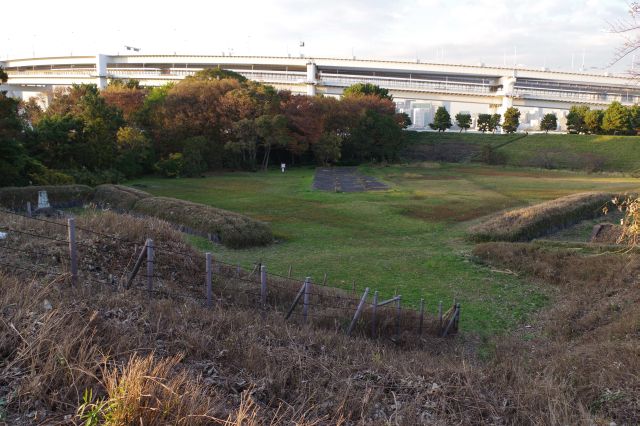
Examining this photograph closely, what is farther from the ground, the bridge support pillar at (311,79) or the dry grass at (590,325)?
the bridge support pillar at (311,79)

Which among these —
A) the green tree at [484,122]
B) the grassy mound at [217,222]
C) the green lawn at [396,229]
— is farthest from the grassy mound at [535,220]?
the green tree at [484,122]

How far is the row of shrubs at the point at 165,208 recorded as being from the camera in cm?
2030

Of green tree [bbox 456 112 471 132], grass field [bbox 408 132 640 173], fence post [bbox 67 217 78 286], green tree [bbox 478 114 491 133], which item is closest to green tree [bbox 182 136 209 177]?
grass field [bbox 408 132 640 173]

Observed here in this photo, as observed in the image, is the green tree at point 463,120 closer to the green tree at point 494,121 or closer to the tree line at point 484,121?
the tree line at point 484,121

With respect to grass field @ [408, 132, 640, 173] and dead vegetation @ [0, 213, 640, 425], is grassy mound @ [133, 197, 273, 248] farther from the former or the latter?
grass field @ [408, 132, 640, 173]

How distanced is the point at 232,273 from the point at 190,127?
4228 cm

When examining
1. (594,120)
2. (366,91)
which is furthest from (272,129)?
(594,120)

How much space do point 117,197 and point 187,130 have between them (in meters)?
27.0

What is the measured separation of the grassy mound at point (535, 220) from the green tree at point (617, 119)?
48.9 meters

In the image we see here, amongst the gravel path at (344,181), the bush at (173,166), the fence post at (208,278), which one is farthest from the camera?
the bush at (173,166)

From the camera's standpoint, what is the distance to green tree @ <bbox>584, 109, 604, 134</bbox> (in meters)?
70.5

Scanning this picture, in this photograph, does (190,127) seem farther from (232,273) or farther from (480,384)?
(480,384)

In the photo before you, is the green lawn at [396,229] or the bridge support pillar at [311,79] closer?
the green lawn at [396,229]

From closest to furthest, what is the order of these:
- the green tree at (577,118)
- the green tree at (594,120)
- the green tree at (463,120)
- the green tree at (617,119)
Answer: the green tree at (617,119) < the green tree at (594,120) < the green tree at (577,118) < the green tree at (463,120)
